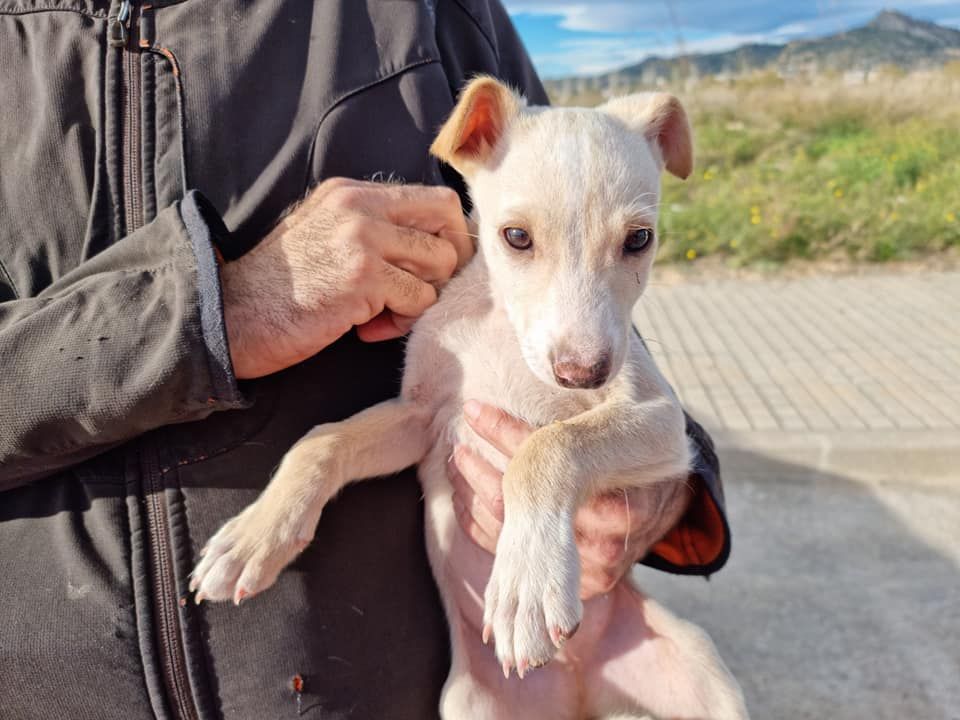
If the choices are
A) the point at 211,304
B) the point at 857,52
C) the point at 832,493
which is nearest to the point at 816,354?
the point at 832,493

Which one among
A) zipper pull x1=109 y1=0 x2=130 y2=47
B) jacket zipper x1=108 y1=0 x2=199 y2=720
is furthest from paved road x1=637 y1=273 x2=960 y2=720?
zipper pull x1=109 y1=0 x2=130 y2=47

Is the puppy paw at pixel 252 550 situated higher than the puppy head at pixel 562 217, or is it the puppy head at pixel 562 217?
the puppy head at pixel 562 217

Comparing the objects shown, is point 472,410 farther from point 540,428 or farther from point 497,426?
point 540,428

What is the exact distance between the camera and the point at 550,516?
4.81 ft

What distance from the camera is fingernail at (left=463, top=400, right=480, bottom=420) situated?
1760 mm

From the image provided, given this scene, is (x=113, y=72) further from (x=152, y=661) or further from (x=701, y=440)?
(x=701, y=440)

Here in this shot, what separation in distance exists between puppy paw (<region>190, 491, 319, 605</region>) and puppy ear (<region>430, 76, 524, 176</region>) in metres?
0.77

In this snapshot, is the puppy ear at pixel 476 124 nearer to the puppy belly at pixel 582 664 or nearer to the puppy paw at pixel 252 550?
the puppy belly at pixel 582 664

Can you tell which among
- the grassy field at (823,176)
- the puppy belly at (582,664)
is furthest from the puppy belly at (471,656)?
the grassy field at (823,176)

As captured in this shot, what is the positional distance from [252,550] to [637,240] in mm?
966

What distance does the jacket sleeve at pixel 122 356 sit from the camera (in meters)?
1.37

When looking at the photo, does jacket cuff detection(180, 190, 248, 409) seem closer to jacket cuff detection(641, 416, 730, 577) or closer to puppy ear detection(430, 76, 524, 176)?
puppy ear detection(430, 76, 524, 176)

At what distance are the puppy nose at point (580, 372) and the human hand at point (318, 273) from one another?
1.21ft

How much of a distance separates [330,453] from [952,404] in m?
4.05
